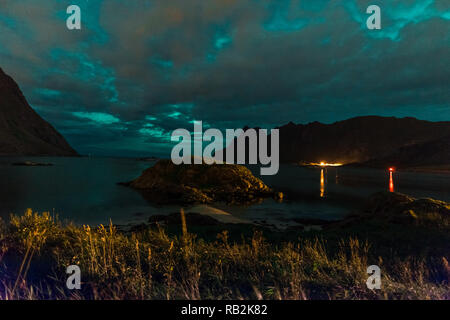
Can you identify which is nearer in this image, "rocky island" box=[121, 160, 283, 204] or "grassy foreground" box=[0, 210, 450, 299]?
"grassy foreground" box=[0, 210, 450, 299]

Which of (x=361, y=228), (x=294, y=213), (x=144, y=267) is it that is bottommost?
(x=294, y=213)

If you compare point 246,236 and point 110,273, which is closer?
point 110,273

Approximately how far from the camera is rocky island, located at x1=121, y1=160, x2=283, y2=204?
29.0 metres

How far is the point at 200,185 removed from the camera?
1292 inches

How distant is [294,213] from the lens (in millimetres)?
23938

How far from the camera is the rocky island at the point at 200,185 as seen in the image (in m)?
29.0

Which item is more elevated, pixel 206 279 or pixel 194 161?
pixel 194 161

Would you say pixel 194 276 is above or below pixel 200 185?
above

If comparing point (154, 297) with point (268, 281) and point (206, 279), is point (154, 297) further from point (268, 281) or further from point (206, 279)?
point (268, 281)

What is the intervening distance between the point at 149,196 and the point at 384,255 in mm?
28458

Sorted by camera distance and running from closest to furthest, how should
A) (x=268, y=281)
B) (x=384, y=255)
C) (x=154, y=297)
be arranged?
(x=154, y=297) → (x=268, y=281) → (x=384, y=255)

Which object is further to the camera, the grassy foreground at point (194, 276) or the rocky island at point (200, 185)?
the rocky island at point (200, 185)

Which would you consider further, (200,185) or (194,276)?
(200,185)

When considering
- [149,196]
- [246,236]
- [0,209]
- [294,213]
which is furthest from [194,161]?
[246,236]
